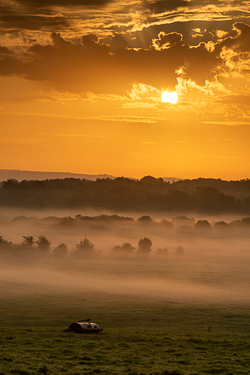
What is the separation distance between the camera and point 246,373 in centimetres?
3469

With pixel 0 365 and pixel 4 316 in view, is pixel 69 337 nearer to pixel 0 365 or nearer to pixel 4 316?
pixel 0 365

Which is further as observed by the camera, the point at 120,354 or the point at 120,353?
the point at 120,353

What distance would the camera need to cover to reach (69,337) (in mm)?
50969

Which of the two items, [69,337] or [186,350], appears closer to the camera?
[186,350]

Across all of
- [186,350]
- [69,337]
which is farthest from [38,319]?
[186,350]

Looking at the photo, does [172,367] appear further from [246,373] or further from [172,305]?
[172,305]

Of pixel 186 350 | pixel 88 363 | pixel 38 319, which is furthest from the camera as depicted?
pixel 38 319

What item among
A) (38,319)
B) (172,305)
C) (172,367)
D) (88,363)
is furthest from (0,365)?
(172,305)

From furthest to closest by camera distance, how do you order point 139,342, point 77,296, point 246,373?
1. point 77,296
2. point 139,342
3. point 246,373

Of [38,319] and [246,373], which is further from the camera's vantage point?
[38,319]

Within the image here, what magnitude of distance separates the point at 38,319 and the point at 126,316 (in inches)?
865

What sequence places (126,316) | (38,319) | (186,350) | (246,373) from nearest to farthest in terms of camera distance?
(246,373) < (186,350) < (38,319) < (126,316)

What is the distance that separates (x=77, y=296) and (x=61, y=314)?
5704 cm

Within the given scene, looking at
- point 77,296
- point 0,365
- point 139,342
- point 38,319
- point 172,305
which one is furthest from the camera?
point 77,296
